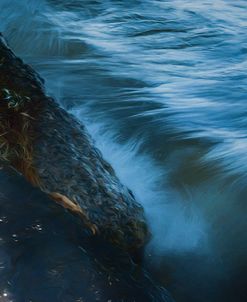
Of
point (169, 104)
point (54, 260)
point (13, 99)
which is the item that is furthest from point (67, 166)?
point (169, 104)

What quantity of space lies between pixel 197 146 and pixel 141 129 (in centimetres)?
58

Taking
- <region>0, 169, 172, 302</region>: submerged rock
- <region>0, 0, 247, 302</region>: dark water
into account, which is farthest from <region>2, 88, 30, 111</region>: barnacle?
<region>0, 169, 172, 302</region>: submerged rock

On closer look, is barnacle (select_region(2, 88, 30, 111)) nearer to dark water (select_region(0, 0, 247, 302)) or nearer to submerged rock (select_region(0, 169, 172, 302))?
dark water (select_region(0, 0, 247, 302))

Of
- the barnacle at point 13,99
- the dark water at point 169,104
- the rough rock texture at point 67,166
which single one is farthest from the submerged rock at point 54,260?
the barnacle at point 13,99

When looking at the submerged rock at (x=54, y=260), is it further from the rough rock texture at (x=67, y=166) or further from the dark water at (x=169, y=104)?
the dark water at (x=169, y=104)

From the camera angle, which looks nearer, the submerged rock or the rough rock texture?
the submerged rock

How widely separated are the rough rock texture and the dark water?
343mm

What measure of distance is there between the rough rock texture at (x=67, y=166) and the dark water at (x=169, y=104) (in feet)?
1.12

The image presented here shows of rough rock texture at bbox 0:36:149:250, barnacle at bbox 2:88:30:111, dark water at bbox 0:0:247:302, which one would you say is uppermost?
barnacle at bbox 2:88:30:111

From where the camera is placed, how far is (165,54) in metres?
7.48

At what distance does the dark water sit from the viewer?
3.76 meters

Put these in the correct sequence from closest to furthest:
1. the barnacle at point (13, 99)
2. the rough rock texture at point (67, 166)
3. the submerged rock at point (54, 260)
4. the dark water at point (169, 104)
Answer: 1. the submerged rock at point (54, 260)
2. the rough rock texture at point (67, 166)
3. the dark water at point (169, 104)
4. the barnacle at point (13, 99)

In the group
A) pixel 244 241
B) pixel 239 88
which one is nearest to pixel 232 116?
pixel 239 88

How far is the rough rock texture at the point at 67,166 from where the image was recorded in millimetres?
3355
